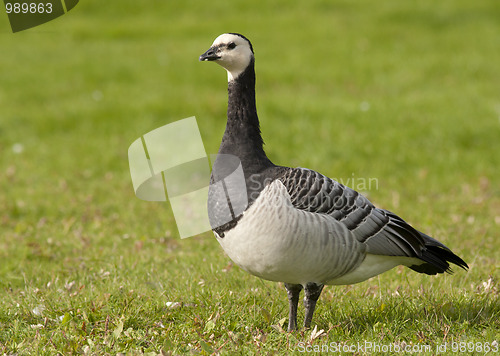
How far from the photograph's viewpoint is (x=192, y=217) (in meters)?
7.68

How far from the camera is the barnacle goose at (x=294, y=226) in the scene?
14.3 ft

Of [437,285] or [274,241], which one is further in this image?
[437,285]

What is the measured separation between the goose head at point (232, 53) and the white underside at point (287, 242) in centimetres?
97

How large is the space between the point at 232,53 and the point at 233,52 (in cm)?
1

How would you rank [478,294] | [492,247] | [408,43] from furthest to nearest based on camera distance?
[408,43]
[492,247]
[478,294]

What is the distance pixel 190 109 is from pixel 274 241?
9138 mm

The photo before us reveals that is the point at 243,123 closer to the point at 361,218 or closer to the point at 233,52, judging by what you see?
the point at 233,52

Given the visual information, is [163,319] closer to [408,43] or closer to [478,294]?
[478,294]

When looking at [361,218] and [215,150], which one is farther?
[215,150]

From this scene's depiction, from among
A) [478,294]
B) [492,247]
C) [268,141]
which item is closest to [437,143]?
[268,141]

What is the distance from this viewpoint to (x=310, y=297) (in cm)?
470

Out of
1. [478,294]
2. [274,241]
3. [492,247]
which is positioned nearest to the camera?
[274,241]

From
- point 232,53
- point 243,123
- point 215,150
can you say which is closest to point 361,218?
point 243,123

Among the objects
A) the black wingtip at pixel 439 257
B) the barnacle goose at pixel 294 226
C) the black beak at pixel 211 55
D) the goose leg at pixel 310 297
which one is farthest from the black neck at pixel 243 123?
the black wingtip at pixel 439 257
